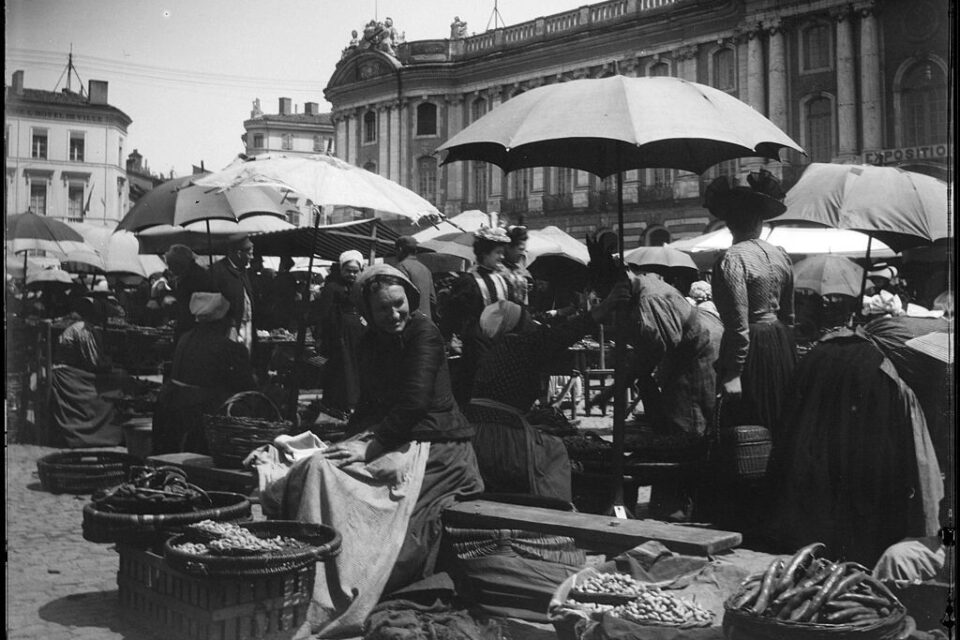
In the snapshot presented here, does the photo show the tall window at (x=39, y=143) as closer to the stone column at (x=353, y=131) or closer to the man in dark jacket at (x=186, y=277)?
the man in dark jacket at (x=186, y=277)

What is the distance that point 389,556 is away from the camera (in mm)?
4105

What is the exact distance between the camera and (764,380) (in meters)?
5.38

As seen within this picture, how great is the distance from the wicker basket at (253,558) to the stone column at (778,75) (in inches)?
988

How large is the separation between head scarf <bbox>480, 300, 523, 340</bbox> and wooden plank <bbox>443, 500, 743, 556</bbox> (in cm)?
110

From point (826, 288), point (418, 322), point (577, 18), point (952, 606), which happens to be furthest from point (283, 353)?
point (577, 18)

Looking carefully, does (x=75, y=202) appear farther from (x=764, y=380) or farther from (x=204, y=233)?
(x=764, y=380)

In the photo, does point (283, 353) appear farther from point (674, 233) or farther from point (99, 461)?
point (674, 233)

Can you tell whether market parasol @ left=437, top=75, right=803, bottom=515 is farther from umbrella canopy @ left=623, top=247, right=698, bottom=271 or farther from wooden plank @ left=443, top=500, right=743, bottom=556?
umbrella canopy @ left=623, top=247, right=698, bottom=271

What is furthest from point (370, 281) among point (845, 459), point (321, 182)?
point (321, 182)

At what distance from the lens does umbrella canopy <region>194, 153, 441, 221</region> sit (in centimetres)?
695

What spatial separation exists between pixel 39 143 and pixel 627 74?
945 inches

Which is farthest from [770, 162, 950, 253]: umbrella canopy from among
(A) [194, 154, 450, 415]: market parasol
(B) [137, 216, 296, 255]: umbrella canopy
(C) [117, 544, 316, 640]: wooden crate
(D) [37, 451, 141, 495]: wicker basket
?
(B) [137, 216, 296, 255]: umbrella canopy

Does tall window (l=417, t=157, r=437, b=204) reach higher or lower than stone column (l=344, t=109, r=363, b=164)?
lower

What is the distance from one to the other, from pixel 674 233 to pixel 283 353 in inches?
922
